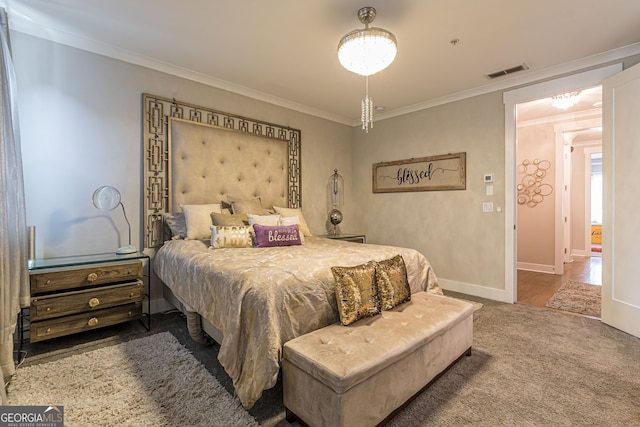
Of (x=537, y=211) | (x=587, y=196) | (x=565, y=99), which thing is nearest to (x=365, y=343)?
(x=565, y=99)

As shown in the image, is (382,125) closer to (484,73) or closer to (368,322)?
(484,73)

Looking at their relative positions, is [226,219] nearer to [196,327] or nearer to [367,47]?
[196,327]

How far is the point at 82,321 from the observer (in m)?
2.37

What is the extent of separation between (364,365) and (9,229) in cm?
219

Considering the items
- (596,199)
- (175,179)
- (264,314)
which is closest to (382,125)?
(175,179)

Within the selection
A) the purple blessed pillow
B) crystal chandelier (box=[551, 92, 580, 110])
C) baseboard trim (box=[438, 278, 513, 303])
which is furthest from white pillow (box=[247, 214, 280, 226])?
crystal chandelier (box=[551, 92, 580, 110])

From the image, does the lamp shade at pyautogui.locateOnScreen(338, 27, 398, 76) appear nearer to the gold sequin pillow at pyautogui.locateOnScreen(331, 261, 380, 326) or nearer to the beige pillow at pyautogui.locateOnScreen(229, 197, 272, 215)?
the gold sequin pillow at pyautogui.locateOnScreen(331, 261, 380, 326)

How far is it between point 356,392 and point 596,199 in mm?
10858

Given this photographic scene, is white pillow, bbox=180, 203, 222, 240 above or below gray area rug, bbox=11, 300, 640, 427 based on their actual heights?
above

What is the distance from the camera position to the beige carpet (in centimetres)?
156

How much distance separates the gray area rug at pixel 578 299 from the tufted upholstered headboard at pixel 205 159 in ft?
11.5

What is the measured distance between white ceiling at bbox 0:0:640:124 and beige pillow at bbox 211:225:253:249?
1.68m

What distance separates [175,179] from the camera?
126 inches

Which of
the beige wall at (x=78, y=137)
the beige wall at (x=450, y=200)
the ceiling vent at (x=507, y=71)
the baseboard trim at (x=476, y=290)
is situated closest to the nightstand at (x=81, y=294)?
the beige wall at (x=78, y=137)
